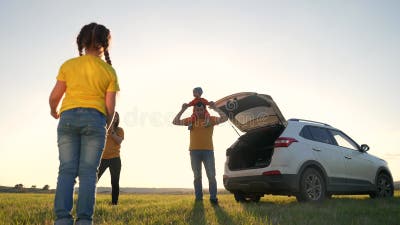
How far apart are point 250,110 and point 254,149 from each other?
34.7 inches

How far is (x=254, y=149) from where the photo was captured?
8516mm

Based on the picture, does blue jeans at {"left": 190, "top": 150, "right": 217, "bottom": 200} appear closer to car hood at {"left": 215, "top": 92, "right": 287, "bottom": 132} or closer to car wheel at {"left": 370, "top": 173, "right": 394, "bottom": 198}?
car hood at {"left": 215, "top": 92, "right": 287, "bottom": 132}

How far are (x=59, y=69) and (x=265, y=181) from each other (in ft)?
16.9

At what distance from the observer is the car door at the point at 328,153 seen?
325 inches

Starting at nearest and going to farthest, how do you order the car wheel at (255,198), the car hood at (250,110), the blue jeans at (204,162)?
the car hood at (250,110) → the blue jeans at (204,162) → the car wheel at (255,198)

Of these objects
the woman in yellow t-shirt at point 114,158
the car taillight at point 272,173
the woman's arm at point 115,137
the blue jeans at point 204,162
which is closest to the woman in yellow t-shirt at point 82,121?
the woman's arm at point 115,137

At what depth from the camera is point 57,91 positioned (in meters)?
3.53

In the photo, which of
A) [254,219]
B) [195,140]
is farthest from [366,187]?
[254,219]

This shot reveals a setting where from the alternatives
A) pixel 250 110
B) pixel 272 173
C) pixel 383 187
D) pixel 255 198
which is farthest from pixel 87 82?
pixel 383 187

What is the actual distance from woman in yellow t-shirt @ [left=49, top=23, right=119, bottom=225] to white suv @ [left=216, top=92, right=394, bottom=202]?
4840 mm

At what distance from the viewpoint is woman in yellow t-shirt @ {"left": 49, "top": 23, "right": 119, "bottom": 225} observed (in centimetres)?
332

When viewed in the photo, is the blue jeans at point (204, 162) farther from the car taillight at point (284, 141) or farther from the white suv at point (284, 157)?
the car taillight at point (284, 141)

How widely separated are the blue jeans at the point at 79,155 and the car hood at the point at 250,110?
5.07 meters

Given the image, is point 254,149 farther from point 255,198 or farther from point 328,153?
point 328,153
